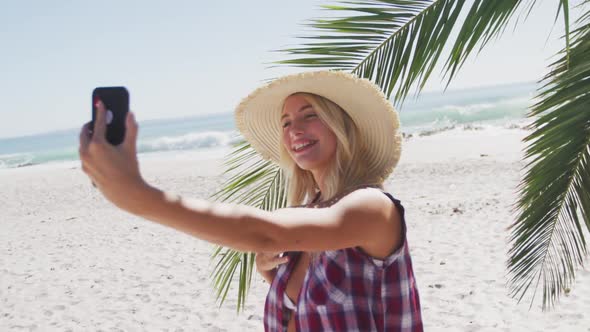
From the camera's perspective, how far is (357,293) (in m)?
1.41

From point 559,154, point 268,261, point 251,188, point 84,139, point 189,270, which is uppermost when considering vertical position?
point 84,139

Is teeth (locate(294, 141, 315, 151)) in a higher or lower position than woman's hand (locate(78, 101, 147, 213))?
lower

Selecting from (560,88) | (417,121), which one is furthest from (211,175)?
(417,121)

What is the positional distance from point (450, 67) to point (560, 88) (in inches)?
21.0

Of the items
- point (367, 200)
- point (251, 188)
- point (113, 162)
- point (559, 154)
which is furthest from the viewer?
point (251, 188)

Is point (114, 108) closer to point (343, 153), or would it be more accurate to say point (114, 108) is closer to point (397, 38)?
point (343, 153)

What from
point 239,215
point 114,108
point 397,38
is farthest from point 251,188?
point 114,108

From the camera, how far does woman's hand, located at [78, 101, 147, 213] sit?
2.49ft

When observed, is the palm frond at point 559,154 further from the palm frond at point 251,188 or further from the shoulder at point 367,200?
the palm frond at point 251,188

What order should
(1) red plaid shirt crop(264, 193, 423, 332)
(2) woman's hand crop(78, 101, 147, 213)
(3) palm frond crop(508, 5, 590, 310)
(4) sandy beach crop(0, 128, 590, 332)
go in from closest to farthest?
(2) woman's hand crop(78, 101, 147, 213) → (1) red plaid shirt crop(264, 193, 423, 332) → (3) palm frond crop(508, 5, 590, 310) → (4) sandy beach crop(0, 128, 590, 332)

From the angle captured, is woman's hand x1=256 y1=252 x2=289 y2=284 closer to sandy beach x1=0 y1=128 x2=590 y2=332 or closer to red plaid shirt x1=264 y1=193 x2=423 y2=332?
red plaid shirt x1=264 y1=193 x2=423 y2=332

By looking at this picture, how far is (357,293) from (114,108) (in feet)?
2.79

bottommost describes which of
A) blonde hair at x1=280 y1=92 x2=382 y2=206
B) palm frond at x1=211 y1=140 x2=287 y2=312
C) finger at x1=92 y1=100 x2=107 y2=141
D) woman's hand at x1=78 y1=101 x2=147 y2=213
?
palm frond at x1=211 y1=140 x2=287 y2=312

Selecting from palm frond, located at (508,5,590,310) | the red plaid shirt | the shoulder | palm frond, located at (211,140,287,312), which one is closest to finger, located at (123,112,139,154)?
the shoulder
